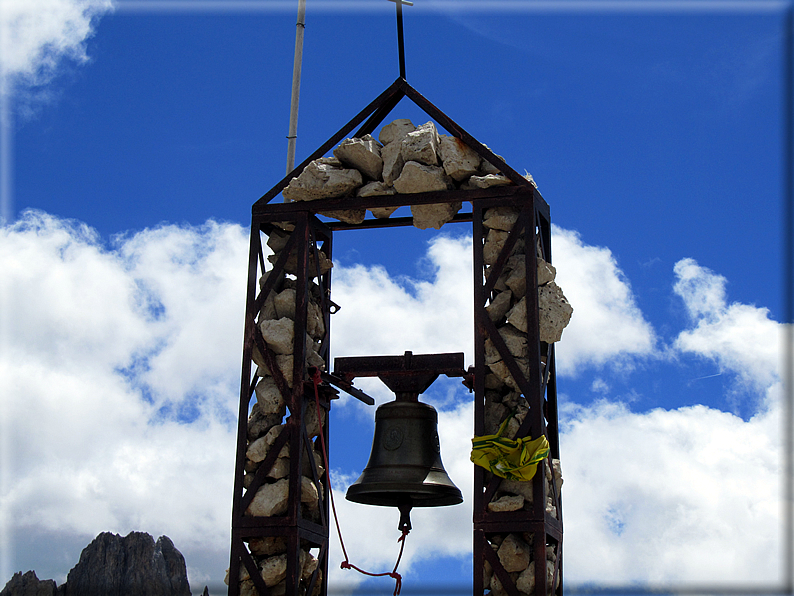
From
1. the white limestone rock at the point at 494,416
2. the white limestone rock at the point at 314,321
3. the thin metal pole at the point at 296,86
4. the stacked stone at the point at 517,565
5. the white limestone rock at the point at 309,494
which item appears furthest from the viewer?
the thin metal pole at the point at 296,86

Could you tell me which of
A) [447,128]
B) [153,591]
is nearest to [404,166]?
[447,128]

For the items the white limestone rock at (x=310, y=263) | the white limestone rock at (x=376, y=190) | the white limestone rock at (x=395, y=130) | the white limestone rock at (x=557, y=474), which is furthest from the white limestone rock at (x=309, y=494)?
the white limestone rock at (x=395, y=130)

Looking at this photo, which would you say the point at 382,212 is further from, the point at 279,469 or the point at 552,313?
the point at 279,469

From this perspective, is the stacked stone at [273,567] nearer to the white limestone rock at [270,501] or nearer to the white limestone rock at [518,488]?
the white limestone rock at [270,501]

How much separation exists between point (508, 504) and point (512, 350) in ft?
4.80

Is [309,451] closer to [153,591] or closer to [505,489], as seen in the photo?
[505,489]

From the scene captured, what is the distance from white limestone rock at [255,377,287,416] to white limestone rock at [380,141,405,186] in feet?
7.84

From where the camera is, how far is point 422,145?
11.0m

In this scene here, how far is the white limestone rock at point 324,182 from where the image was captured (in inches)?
440

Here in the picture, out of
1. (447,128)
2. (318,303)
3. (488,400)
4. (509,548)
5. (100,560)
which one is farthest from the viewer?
(100,560)

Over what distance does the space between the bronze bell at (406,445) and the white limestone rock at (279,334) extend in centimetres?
71

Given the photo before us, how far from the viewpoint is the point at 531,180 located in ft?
35.5

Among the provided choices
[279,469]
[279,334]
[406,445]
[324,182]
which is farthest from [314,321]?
[406,445]

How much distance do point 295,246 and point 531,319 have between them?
2.69 m
